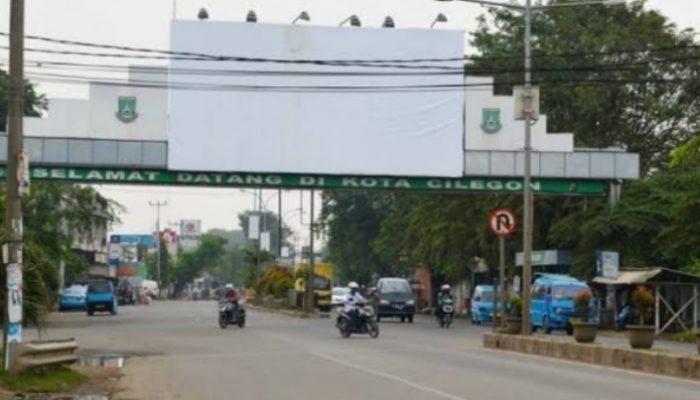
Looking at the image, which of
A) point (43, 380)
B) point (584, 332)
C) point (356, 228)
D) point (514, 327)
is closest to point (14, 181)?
point (43, 380)

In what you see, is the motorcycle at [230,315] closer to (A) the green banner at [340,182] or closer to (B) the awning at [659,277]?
(A) the green banner at [340,182]

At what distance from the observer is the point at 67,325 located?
4853 cm

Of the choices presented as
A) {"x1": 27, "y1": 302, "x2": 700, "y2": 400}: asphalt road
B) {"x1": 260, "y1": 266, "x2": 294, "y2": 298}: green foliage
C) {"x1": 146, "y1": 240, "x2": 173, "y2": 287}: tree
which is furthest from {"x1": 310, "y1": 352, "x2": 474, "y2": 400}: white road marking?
{"x1": 146, "y1": 240, "x2": 173, "y2": 287}: tree

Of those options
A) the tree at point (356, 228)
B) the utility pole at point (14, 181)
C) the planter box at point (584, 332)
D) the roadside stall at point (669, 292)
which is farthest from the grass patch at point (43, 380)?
the tree at point (356, 228)

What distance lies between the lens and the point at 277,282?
78.7m

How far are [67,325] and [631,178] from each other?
2267 cm

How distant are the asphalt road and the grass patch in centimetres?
92

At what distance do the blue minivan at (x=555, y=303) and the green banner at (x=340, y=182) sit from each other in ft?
25.4

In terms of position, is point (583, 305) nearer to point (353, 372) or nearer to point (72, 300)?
point (353, 372)

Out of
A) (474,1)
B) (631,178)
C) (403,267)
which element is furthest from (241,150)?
(403,267)

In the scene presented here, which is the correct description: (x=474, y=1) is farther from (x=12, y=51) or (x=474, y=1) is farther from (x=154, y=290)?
(x=154, y=290)

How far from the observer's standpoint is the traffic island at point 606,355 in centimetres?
2164

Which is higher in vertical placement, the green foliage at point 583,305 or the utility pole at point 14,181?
the utility pole at point 14,181

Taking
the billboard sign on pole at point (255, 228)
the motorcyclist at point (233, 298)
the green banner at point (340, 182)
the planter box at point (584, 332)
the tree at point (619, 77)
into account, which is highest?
the tree at point (619, 77)
